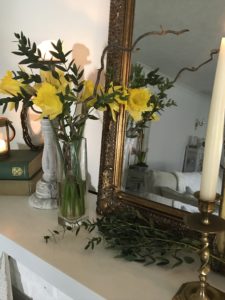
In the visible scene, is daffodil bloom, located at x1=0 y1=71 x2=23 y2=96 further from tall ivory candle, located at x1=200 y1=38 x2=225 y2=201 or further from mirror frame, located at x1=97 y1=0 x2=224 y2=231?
tall ivory candle, located at x1=200 y1=38 x2=225 y2=201

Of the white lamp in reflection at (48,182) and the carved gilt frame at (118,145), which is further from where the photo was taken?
the white lamp in reflection at (48,182)

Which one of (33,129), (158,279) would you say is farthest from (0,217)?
(158,279)

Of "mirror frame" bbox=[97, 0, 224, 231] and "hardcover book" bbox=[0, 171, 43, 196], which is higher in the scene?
"mirror frame" bbox=[97, 0, 224, 231]

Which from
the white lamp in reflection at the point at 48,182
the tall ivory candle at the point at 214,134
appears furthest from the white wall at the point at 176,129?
the white lamp in reflection at the point at 48,182

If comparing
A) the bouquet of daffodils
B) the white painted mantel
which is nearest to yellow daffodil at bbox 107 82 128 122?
the bouquet of daffodils

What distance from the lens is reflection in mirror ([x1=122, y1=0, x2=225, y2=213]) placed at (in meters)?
0.71

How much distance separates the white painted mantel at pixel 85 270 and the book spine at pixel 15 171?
22 centimetres

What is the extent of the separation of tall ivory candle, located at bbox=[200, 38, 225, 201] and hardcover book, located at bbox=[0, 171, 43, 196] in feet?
2.31

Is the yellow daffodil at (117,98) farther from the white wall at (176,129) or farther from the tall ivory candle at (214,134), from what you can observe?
the tall ivory candle at (214,134)

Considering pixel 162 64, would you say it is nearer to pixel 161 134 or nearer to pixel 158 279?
pixel 161 134

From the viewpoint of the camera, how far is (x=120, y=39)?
817 millimetres

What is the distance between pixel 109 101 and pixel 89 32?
0.36m

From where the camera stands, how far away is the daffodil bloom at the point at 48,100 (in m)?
0.71

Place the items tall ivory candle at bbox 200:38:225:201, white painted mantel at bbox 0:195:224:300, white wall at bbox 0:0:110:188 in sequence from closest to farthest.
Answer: tall ivory candle at bbox 200:38:225:201 → white painted mantel at bbox 0:195:224:300 → white wall at bbox 0:0:110:188
